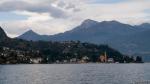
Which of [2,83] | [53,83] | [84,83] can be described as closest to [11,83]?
[2,83]

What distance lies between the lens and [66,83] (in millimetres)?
116250

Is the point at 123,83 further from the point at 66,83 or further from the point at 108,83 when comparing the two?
the point at 66,83

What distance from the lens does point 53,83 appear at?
115875 mm

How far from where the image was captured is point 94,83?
11556cm

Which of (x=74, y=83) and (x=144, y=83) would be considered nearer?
(x=144, y=83)

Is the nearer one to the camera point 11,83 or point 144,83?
point 144,83

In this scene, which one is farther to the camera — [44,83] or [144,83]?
[44,83]

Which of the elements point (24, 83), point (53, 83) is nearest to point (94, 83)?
point (53, 83)

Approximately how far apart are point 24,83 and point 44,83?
17.8 ft

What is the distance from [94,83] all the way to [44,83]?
13.5 meters

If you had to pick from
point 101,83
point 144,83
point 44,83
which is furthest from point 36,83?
point 144,83

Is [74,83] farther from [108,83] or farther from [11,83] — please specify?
[11,83]

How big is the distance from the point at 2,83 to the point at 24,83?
5.92m

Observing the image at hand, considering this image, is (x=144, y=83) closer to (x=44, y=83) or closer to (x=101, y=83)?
(x=101, y=83)
